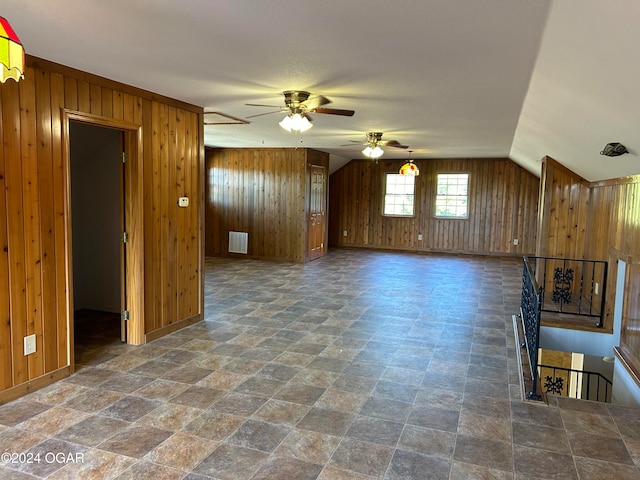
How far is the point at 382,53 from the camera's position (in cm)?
285

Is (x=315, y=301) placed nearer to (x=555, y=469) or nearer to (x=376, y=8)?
(x=555, y=469)

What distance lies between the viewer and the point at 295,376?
11.6ft

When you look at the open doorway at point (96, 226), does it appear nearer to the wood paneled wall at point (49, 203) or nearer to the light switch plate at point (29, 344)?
the wood paneled wall at point (49, 203)

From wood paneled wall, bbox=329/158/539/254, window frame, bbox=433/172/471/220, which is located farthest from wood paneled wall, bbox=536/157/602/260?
window frame, bbox=433/172/471/220

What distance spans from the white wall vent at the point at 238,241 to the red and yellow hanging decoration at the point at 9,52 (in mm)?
7838

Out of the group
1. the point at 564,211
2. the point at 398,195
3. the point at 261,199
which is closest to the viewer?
the point at 564,211

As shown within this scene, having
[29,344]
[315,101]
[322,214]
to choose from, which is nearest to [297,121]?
[315,101]

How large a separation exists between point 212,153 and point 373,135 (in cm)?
443

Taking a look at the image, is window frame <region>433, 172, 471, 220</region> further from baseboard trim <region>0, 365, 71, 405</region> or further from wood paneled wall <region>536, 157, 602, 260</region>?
baseboard trim <region>0, 365, 71, 405</region>

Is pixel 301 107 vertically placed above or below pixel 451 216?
above

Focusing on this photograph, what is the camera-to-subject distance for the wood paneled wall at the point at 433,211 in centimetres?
1041

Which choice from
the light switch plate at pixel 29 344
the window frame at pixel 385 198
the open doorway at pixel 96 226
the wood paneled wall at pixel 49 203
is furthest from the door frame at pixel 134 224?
the window frame at pixel 385 198

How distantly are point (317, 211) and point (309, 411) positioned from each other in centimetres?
697

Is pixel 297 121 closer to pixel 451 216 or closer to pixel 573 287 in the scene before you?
pixel 573 287
